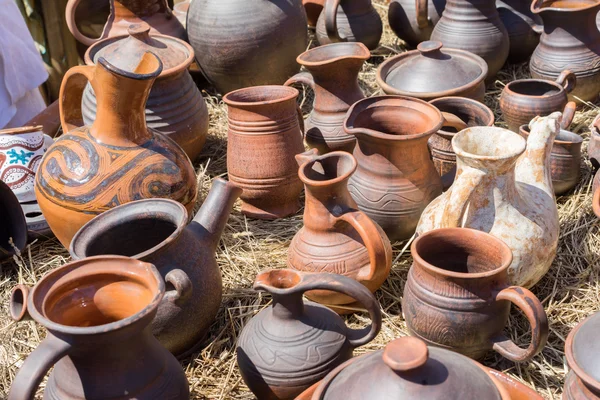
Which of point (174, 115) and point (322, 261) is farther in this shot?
point (174, 115)

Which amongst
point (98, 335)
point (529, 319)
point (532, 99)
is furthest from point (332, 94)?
point (98, 335)

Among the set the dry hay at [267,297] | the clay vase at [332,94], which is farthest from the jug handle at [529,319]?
the clay vase at [332,94]

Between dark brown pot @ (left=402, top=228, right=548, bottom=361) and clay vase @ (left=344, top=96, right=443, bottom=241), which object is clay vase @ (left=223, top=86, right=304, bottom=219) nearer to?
clay vase @ (left=344, top=96, right=443, bottom=241)

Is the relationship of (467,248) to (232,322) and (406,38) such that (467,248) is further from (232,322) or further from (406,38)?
(406,38)

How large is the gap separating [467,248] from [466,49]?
2.28 metres

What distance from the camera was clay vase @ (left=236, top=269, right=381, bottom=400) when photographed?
6.93 ft

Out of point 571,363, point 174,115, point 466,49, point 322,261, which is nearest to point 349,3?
point 466,49

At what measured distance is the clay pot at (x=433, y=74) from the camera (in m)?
3.60

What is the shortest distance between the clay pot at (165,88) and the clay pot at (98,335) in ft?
5.95

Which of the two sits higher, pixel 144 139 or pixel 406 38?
pixel 144 139

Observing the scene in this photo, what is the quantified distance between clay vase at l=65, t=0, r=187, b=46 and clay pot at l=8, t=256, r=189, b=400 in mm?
2634

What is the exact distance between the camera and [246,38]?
167 inches

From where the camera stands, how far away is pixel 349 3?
4895mm

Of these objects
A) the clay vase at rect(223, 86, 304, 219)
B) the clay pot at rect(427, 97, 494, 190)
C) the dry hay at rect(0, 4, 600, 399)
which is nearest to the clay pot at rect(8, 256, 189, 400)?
the dry hay at rect(0, 4, 600, 399)
